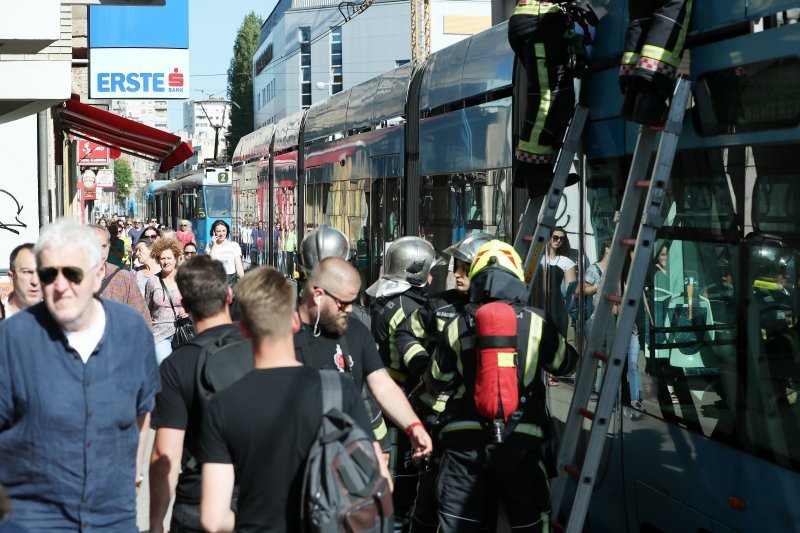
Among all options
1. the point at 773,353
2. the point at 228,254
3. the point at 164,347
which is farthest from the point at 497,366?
the point at 228,254

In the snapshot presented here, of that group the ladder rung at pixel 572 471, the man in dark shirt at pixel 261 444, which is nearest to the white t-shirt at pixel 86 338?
the man in dark shirt at pixel 261 444

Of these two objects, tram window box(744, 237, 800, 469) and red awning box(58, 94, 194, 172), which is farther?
red awning box(58, 94, 194, 172)

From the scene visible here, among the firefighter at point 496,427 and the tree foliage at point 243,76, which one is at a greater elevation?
the tree foliage at point 243,76

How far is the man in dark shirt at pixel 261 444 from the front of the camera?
328 cm

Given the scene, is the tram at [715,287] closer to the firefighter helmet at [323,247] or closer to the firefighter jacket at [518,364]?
the firefighter jacket at [518,364]

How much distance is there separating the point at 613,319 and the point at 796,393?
1.26 meters

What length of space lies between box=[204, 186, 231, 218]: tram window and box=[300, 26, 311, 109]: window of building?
46.0 meters

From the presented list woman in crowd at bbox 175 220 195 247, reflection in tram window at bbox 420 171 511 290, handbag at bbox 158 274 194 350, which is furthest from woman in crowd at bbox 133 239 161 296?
woman in crowd at bbox 175 220 195 247

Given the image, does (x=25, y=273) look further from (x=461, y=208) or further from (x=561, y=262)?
(x=461, y=208)

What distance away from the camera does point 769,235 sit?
4.41m

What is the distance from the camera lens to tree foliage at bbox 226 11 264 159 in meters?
110

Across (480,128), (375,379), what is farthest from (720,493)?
(480,128)

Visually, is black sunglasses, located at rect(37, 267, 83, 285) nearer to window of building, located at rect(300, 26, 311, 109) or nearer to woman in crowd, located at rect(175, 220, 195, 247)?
woman in crowd, located at rect(175, 220, 195, 247)

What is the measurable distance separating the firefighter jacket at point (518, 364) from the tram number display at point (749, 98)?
3.51ft
